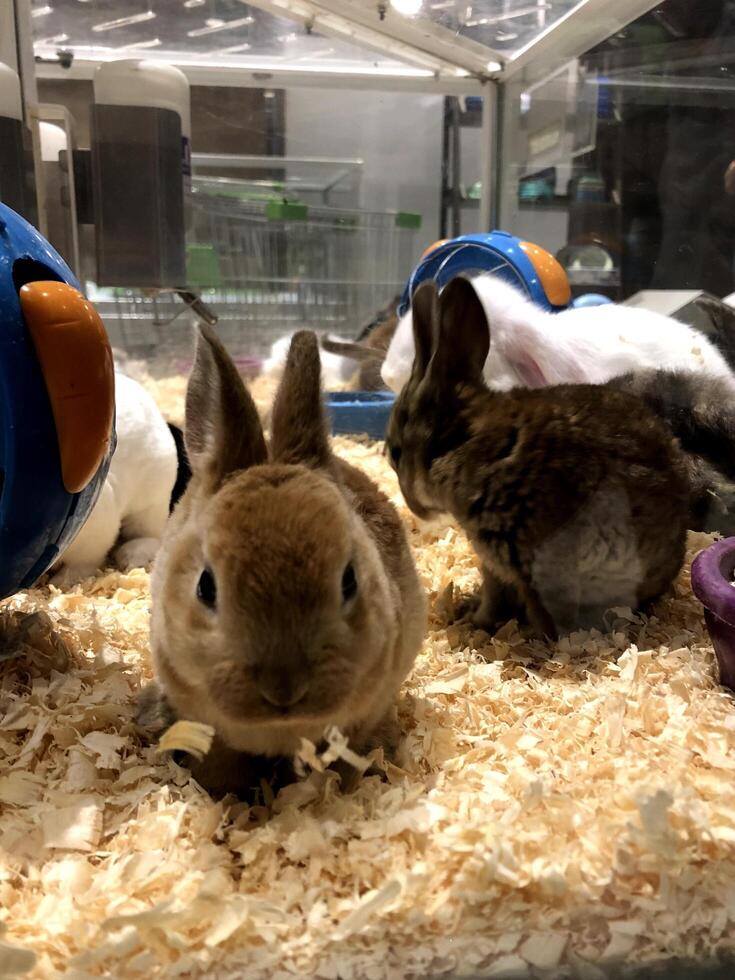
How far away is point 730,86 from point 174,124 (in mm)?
1880

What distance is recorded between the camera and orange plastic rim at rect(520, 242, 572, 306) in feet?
9.88

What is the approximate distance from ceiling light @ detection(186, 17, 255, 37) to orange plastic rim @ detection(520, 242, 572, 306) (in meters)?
1.58

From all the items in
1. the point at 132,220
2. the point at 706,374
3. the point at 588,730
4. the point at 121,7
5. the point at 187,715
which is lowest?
the point at 588,730

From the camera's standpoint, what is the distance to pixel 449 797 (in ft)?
4.59

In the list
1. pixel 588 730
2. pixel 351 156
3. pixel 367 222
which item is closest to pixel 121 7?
pixel 351 156

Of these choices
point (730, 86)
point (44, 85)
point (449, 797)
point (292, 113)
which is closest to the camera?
point (449, 797)

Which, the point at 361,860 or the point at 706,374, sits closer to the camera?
the point at 361,860

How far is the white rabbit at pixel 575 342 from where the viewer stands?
256 centimetres

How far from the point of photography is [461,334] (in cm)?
225

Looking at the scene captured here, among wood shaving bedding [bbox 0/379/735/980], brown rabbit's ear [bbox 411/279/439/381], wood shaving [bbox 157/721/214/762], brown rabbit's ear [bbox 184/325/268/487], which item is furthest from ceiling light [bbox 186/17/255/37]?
wood shaving [bbox 157/721/214/762]

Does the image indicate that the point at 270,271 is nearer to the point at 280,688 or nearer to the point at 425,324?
the point at 425,324

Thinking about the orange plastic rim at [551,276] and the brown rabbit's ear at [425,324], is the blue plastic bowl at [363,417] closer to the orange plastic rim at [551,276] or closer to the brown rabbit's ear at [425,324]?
the orange plastic rim at [551,276]

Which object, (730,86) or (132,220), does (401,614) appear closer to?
(730,86)

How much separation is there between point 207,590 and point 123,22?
9.93 feet
